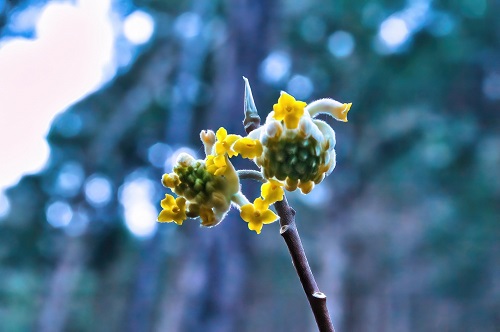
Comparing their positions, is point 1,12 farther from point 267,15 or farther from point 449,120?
point 449,120

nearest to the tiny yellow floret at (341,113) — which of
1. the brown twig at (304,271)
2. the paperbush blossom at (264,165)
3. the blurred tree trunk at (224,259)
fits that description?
the paperbush blossom at (264,165)

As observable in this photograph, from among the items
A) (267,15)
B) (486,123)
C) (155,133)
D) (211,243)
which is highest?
(155,133)

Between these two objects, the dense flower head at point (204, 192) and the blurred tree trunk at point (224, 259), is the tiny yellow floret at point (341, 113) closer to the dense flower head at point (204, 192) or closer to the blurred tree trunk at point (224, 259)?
the dense flower head at point (204, 192)

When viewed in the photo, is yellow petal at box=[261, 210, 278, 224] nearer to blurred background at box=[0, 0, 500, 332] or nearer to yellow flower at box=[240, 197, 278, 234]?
yellow flower at box=[240, 197, 278, 234]

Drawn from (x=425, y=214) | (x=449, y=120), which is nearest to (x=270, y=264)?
(x=425, y=214)

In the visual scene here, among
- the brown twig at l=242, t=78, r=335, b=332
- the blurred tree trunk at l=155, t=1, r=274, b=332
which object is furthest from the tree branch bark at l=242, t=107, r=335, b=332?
the blurred tree trunk at l=155, t=1, r=274, b=332
